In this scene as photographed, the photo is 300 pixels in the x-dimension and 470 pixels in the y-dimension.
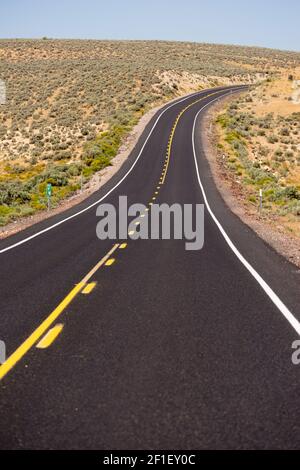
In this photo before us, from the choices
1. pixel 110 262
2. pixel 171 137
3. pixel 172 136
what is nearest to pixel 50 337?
pixel 110 262

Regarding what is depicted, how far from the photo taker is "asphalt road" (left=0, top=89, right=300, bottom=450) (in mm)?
3900

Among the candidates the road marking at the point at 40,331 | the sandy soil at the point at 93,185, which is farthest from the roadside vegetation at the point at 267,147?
the road marking at the point at 40,331

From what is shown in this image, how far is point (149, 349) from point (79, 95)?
230 feet

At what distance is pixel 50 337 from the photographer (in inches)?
242

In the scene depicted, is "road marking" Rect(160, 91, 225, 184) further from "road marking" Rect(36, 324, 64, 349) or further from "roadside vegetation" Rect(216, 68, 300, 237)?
"road marking" Rect(36, 324, 64, 349)

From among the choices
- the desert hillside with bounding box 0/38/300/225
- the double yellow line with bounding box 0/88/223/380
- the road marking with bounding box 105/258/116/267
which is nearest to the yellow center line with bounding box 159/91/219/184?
the desert hillside with bounding box 0/38/300/225

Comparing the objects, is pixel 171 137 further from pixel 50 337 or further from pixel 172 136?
pixel 50 337

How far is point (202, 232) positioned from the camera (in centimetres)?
1611

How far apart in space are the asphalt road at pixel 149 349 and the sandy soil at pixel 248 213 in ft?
3.99

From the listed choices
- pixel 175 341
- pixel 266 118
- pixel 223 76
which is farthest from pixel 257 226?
pixel 223 76

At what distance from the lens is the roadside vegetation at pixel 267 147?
26641 mm

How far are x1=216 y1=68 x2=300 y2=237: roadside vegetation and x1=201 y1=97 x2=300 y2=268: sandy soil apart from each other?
55cm
